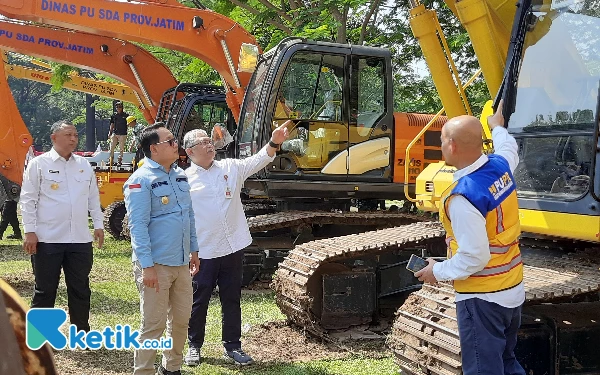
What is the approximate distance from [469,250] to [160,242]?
2.20 meters

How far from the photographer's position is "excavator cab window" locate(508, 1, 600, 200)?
4254 mm

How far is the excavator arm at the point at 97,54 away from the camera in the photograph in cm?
1186

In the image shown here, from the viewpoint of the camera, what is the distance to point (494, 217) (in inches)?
127

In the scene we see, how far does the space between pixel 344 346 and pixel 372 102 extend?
3481 mm

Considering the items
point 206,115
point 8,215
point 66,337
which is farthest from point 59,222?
point 8,215

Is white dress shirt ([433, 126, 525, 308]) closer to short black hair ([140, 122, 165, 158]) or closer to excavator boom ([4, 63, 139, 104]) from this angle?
short black hair ([140, 122, 165, 158])

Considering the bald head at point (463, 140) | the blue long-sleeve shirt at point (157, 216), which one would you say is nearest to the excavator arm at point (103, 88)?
the blue long-sleeve shirt at point (157, 216)

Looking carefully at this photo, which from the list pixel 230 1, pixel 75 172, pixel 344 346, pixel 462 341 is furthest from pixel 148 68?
pixel 462 341

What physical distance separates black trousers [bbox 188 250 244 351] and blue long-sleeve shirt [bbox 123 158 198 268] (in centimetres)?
75

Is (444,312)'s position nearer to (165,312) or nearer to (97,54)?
(165,312)

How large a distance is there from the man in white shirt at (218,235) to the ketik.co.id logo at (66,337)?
1.94ft

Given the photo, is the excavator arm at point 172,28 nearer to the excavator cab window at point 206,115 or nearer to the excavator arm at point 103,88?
the excavator cab window at point 206,115

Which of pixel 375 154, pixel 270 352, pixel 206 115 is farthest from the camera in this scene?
pixel 206 115

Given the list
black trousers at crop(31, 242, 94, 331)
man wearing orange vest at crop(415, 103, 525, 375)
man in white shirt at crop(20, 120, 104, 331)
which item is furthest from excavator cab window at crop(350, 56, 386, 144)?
man wearing orange vest at crop(415, 103, 525, 375)
